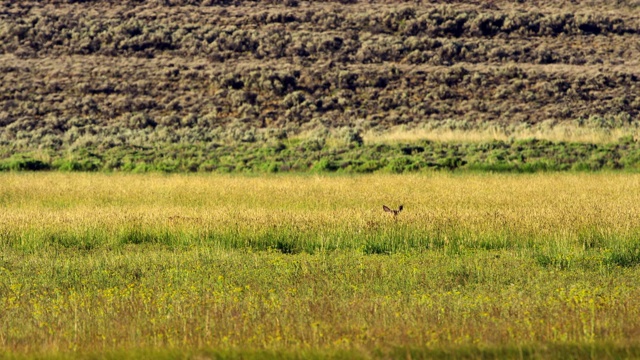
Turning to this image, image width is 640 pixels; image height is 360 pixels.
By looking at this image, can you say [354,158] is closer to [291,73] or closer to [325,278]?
[291,73]

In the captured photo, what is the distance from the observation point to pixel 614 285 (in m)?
10.7

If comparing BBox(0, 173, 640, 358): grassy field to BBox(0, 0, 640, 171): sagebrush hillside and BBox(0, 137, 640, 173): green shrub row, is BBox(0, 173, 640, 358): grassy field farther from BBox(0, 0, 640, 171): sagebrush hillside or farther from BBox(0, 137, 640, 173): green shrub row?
BBox(0, 0, 640, 171): sagebrush hillside

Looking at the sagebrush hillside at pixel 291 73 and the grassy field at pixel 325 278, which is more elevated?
the grassy field at pixel 325 278

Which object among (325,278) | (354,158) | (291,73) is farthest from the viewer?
(291,73)

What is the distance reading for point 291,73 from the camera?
54.1m

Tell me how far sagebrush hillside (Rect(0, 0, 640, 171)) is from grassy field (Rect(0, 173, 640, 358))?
1687cm

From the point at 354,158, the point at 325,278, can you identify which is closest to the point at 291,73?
the point at 354,158

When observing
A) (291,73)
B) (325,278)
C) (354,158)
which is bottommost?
(291,73)

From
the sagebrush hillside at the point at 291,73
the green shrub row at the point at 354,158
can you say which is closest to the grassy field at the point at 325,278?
the green shrub row at the point at 354,158

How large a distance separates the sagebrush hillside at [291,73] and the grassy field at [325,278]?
16.9m

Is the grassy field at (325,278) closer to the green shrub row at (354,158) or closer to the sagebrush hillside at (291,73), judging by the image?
the green shrub row at (354,158)

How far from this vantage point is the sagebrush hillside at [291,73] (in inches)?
1721

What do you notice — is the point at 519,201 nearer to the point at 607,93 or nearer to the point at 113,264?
the point at 113,264

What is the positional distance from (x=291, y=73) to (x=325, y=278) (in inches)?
1722
